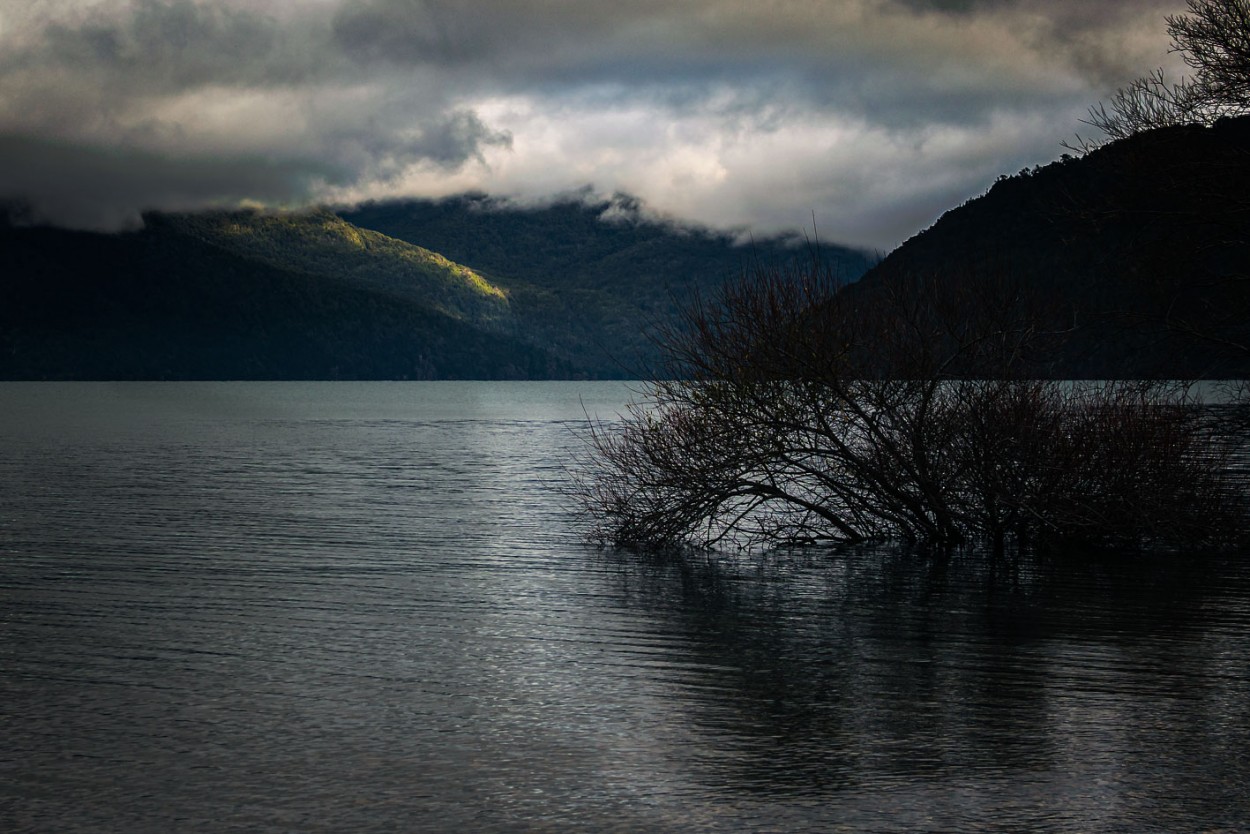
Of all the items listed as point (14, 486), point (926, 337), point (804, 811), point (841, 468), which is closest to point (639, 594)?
point (841, 468)

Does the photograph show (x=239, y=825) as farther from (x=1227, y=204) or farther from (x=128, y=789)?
(x=1227, y=204)

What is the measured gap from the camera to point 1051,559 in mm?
24953

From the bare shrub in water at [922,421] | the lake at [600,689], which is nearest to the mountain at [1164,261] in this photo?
the bare shrub in water at [922,421]

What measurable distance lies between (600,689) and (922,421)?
13.4 m

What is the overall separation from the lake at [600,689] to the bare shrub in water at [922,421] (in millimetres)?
1870

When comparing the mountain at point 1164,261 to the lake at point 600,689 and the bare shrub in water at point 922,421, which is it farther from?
the lake at point 600,689

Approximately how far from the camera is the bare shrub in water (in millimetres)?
24469

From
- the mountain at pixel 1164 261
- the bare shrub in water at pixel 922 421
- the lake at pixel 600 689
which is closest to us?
the lake at pixel 600 689

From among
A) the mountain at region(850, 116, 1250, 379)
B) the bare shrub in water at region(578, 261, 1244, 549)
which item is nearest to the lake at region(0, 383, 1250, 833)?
the bare shrub in water at region(578, 261, 1244, 549)

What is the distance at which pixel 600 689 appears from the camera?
13.5m

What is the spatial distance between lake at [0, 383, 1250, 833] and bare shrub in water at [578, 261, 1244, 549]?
1.87 metres

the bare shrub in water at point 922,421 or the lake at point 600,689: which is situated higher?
the bare shrub in water at point 922,421

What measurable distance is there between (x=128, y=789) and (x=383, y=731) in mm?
2479

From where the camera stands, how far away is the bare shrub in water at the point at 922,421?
24.5m
